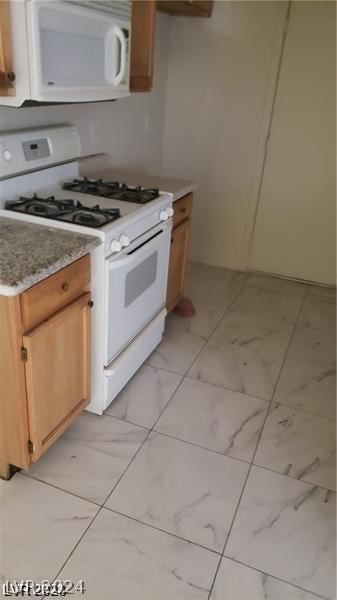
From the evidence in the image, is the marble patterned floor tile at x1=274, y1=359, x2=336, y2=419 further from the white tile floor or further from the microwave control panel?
the microwave control panel

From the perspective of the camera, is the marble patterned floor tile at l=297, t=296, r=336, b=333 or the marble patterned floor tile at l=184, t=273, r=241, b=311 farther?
the marble patterned floor tile at l=184, t=273, r=241, b=311

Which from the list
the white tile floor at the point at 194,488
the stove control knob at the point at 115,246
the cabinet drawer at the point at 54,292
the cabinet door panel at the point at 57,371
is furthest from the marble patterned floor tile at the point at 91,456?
the stove control knob at the point at 115,246

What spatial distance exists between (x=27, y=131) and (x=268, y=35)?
6.31 feet

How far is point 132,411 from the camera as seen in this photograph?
2074 mm

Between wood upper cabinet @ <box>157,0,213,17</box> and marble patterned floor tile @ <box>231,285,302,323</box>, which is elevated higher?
wood upper cabinet @ <box>157,0,213,17</box>

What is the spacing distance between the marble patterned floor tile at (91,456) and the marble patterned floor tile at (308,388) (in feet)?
2.52

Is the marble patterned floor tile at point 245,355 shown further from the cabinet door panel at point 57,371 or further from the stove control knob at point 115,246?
the stove control knob at point 115,246

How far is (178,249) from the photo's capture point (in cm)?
260

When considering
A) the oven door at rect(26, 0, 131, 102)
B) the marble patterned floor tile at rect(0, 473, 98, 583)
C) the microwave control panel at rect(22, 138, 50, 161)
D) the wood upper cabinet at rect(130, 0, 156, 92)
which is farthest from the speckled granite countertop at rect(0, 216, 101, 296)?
the wood upper cabinet at rect(130, 0, 156, 92)

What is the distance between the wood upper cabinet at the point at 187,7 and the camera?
2.73 metres

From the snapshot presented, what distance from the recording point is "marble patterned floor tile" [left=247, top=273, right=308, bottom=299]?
11.3ft

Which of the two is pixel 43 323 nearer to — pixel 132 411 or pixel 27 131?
pixel 132 411

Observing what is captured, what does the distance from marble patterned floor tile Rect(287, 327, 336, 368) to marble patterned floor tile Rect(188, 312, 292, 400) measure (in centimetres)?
6

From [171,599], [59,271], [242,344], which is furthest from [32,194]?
[171,599]
